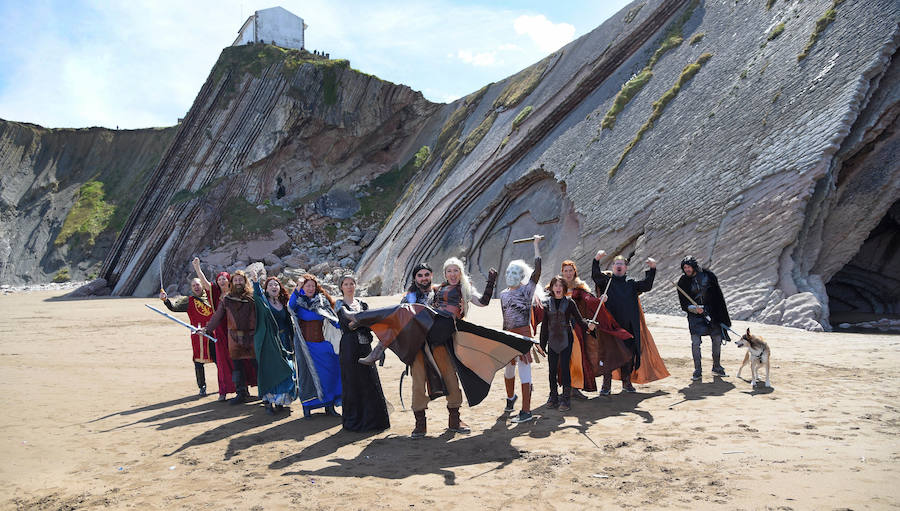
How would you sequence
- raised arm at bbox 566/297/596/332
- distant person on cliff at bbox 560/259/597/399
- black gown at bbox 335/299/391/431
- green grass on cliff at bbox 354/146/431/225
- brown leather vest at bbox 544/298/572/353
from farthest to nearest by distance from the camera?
green grass on cliff at bbox 354/146/431/225 → distant person on cliff at bbox 560/259/597/399 → raised arm at bbox 566/297/596/332 → brown leather vest at bbox 544/298/572/353 → black gown at bbox 335/299/391/431

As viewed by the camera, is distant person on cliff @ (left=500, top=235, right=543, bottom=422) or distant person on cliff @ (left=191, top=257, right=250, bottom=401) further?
distant person on cliff @ (left=191, top=257, right=250, bottom=401)

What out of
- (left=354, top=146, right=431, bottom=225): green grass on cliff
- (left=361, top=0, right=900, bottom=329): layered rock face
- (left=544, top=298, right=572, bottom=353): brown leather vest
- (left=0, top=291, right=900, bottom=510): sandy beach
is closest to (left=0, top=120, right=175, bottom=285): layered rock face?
(left=354, top=146, right=431, bottom=225): green grass on cliff

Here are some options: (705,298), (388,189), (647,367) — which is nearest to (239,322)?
(647,367)

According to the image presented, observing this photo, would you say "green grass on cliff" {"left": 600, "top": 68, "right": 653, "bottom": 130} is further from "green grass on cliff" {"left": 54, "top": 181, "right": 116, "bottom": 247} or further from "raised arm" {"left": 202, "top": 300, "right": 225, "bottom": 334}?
"green grass on cliff" {"left": 54, "top": 181, "right": 116, "bottom": 247}

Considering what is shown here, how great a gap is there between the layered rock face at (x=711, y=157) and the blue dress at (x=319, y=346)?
8.00 metres

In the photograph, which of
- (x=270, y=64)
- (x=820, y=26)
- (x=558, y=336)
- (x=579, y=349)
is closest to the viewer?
(x=558, y=336)

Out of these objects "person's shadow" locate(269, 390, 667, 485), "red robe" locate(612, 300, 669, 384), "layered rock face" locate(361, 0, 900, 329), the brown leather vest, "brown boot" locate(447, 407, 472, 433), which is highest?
"layered rock face" locate(361, 0, 900, 329)

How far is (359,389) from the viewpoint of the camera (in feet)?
18.6

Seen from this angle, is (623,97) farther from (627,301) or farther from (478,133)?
(627,301)

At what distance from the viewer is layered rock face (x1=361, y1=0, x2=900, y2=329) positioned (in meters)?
11.2

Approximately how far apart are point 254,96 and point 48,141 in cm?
1866

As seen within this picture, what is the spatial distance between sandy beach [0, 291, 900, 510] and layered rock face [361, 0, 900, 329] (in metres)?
4.19

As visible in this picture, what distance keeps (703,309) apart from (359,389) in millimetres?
4159

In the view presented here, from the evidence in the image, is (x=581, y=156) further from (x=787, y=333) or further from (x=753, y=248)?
(x=787, y=333)
